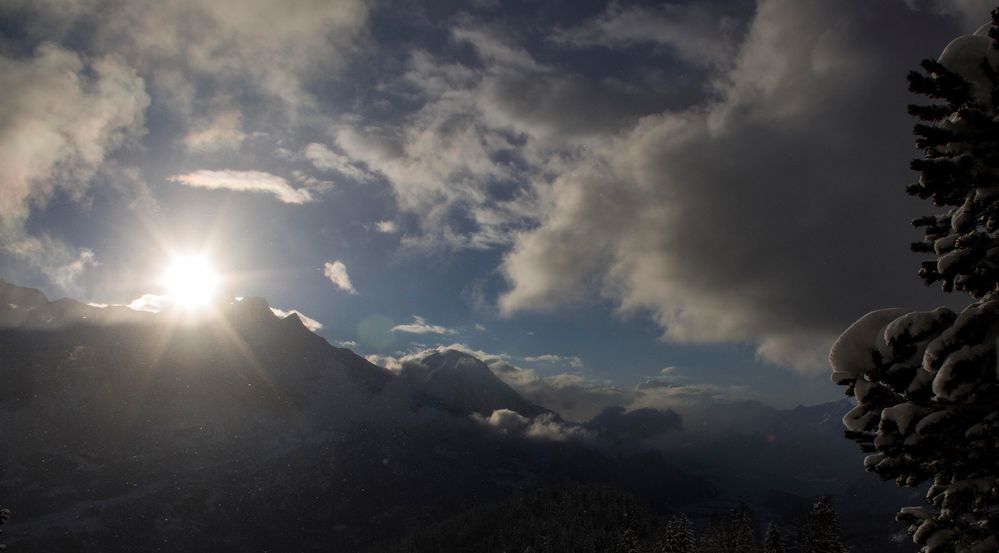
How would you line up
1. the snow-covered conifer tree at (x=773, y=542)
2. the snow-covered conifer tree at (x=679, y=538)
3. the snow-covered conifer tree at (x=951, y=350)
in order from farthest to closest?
the snow-covered conifer tree at (x=679, y=538), the snow-covered conifer tree at (x=773, y=542), the snow-covered conifer tree at (x=951, y=350)

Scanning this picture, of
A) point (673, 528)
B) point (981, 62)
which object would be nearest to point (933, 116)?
point (981, 62)

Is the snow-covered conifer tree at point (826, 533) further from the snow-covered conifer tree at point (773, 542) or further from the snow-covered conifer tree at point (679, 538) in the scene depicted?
the snow-covered conifer tree at point (679, 538)

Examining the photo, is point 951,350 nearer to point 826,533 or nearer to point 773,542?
point 826,533

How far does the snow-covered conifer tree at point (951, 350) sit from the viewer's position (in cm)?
591

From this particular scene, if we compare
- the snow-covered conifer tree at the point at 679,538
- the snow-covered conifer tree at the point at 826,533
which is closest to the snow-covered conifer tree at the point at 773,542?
the snow-covered conifer tree at the point at 826,533

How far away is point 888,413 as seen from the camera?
6.23 m

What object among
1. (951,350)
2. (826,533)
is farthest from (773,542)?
(951,350)

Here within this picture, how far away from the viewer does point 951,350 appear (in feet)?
19.1

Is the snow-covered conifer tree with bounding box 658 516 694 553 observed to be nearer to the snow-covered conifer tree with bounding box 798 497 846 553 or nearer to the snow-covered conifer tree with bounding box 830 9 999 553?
the snow-covered conifer tree with bounding box 798 497 846 553

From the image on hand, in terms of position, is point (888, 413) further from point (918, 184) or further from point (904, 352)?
point (918, 184)

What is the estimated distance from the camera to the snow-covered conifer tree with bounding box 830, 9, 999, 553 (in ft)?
19.4

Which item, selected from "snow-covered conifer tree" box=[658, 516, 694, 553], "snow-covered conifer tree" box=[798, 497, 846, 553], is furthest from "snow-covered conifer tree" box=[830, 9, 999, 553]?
"snow-covered conifer tree" box=[658, 516, 694, 553]

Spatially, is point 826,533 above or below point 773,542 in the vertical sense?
above

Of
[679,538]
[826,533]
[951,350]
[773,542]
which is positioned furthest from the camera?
[679,538]
